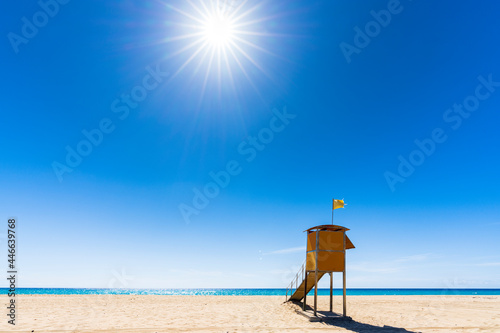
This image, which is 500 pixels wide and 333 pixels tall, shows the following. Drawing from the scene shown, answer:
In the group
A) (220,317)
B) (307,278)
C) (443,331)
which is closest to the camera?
(443,331)

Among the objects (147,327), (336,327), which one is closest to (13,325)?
(147,327)

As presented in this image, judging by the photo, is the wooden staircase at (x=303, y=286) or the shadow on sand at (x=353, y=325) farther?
the wooden staircase at (x=303, y=286)

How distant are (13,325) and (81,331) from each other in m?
3.74

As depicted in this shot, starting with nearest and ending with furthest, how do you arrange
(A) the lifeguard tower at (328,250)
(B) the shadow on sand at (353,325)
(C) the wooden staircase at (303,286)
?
(B) the shadow on sand at (353,325)
(A) the lifeguard tower at (328,250)
(C) the wooden staircase at (303,286)

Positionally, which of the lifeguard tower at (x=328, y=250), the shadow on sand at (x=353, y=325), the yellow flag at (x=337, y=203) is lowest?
the shadow on sand at (x=353, y=325)

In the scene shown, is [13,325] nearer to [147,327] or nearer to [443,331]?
[147,327]

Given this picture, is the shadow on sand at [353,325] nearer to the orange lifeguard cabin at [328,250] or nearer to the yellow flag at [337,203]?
the orange lifeguard cabin at [328,250]

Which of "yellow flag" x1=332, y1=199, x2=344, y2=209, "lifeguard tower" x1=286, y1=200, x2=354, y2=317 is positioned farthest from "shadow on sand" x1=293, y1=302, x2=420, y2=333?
"yellow flag" x1=332, y1=199, x2=344, y2=209

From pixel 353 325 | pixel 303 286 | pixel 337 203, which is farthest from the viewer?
pixel 303 286

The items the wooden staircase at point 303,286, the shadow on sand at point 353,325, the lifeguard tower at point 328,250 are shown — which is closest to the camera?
the shadow on sand at point 353,325

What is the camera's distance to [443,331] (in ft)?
43.9

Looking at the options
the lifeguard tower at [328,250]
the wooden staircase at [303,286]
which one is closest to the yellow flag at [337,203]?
the lifeguard tower at [328,250]

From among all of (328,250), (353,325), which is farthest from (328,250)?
(353,325)

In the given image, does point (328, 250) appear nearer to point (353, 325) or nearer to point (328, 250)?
point (328, 250)
